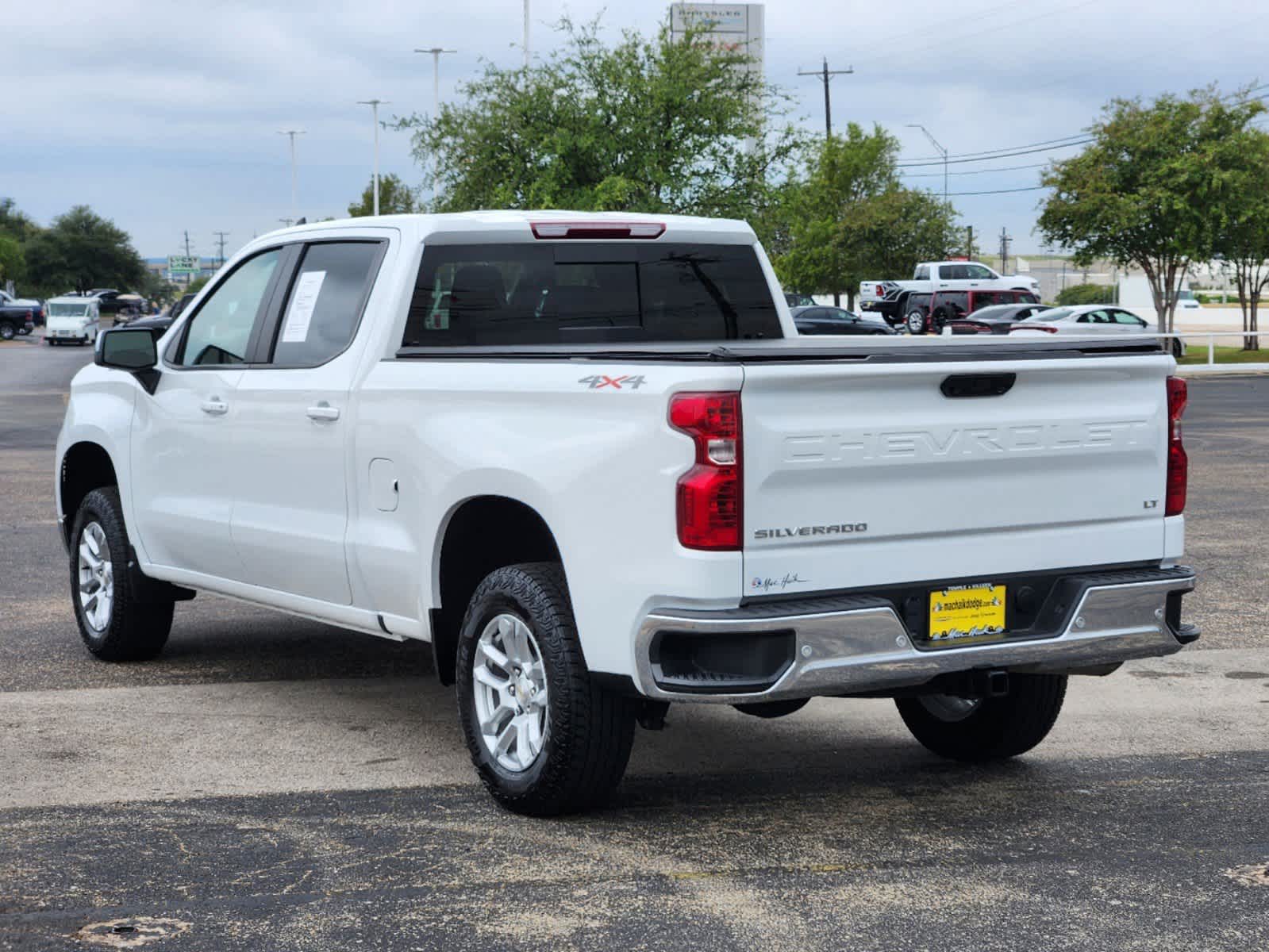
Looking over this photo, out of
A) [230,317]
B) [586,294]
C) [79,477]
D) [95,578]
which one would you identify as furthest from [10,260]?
[586,294]

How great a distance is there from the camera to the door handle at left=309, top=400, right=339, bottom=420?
6.49 m

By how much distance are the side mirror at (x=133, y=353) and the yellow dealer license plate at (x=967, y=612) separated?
4119 mm

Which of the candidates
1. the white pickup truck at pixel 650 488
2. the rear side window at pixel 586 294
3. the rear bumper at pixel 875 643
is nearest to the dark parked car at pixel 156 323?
the white pickup truck at pixel 650 488

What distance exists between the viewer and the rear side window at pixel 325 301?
6.71 metres

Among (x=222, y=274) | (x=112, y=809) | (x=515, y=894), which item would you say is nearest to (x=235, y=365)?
(x=222, y=274)

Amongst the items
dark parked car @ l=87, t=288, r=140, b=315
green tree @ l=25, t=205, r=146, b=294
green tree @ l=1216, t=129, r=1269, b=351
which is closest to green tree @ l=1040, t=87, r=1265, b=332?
green tree @ l=1216, t=129, r=1269, b=351

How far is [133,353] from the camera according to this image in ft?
25.6

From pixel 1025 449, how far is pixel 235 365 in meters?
3.48

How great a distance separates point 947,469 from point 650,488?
945 millimetres

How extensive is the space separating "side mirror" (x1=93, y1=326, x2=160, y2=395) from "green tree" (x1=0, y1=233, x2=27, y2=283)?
117 meters

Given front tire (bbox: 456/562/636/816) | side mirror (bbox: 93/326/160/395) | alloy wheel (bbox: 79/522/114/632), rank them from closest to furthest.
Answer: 1. front tire (bbox: 456/562/636/816)
2. side mirror (bbox: 93/326/160/395)
3. alloy wheel (bbox: 79/522/114/632)

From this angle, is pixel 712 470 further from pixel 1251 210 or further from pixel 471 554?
pixel 1251 210

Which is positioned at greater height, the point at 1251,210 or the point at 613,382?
the point at 1251,210
